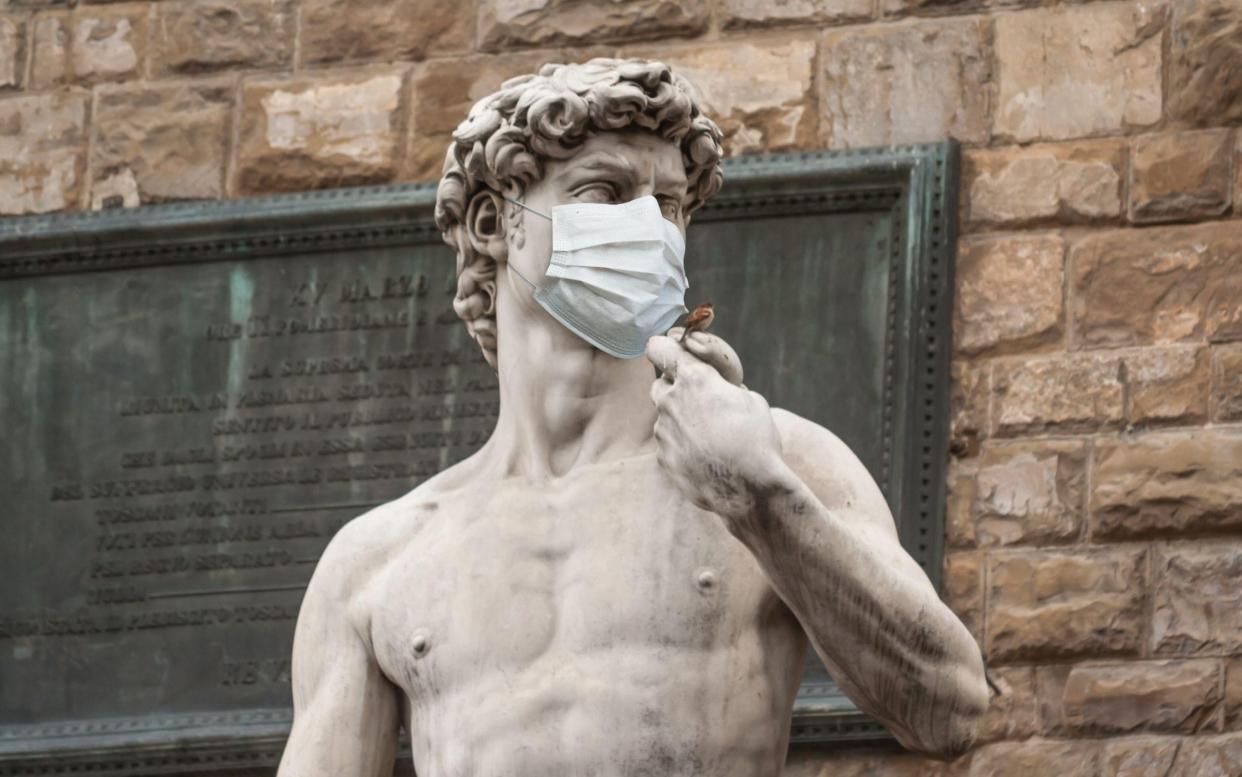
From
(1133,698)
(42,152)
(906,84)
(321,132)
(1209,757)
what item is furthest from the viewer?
(42,152)

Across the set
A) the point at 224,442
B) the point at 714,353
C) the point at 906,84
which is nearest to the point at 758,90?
the point at 906,84

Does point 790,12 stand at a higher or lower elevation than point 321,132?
higher

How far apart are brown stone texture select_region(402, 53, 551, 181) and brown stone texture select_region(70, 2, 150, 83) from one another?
34.7 inches

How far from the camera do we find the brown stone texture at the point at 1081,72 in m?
9.86

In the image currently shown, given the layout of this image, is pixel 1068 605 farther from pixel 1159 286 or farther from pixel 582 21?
pixel 582 21

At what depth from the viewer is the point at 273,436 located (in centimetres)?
1028

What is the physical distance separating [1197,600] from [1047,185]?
3.77ft

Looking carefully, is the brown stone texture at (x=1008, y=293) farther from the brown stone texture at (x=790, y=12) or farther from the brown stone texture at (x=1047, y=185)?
the brown stone texture at (x=790, y=12)

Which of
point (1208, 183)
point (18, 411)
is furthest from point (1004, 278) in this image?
point (18, 411)

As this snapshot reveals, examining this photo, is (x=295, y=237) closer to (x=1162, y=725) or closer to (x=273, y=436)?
(x=273, y=436)

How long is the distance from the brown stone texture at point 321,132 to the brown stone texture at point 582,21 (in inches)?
12.0

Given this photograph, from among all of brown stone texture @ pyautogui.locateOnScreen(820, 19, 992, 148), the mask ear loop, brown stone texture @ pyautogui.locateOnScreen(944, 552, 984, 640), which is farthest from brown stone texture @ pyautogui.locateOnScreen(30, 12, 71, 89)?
the mask ear loop

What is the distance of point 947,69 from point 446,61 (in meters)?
1.39

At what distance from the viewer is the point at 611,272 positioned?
658cm
